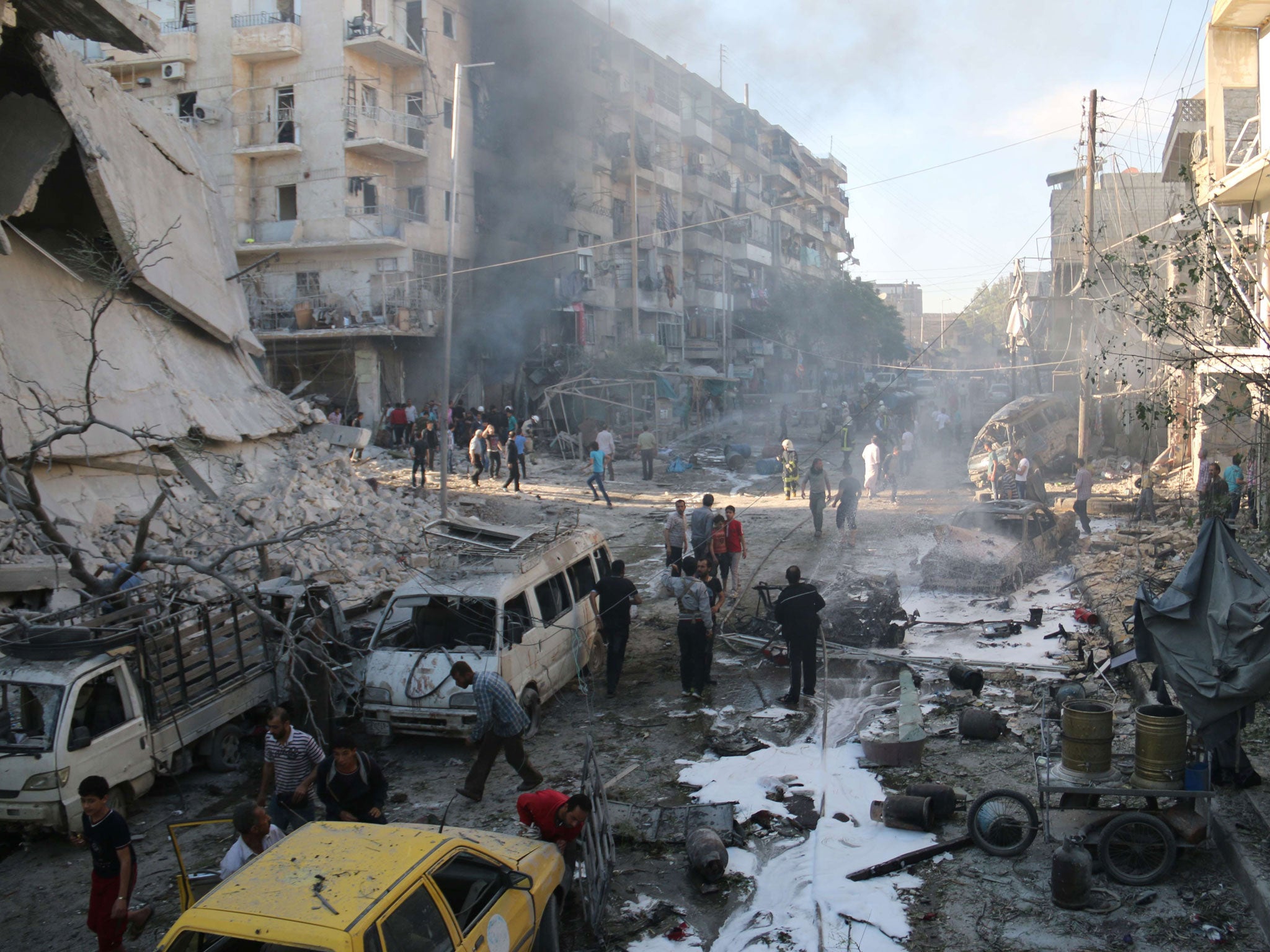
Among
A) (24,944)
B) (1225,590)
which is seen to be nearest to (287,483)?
(24,944)

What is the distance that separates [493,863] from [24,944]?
3.45 m

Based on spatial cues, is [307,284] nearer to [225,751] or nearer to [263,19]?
[263,19]

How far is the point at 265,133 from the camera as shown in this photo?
3331cm

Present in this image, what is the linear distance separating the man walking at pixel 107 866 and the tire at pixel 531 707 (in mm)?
3806

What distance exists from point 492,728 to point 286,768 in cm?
149

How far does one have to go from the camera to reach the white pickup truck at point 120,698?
6.57 m

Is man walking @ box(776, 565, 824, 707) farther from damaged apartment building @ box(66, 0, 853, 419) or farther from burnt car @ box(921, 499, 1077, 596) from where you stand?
damaged apartment building @ box(66, 0, 853, 419)

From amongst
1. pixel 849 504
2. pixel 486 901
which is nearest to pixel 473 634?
pixel 486 901

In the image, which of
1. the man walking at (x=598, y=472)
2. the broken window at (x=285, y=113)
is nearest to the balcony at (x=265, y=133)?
the broken window at (x=285, y=113)

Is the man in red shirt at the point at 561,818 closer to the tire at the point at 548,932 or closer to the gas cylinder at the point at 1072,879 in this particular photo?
the tire at the point at 548,932

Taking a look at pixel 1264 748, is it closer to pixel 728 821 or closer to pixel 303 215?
pixel 728 821

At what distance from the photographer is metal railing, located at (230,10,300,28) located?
32531 millimetres

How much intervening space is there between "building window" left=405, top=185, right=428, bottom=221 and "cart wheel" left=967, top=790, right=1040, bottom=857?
31554mm

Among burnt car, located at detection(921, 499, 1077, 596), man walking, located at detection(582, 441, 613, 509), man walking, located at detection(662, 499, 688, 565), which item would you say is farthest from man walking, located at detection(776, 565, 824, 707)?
man walking, located at detection(582, 441, 613, 509)
